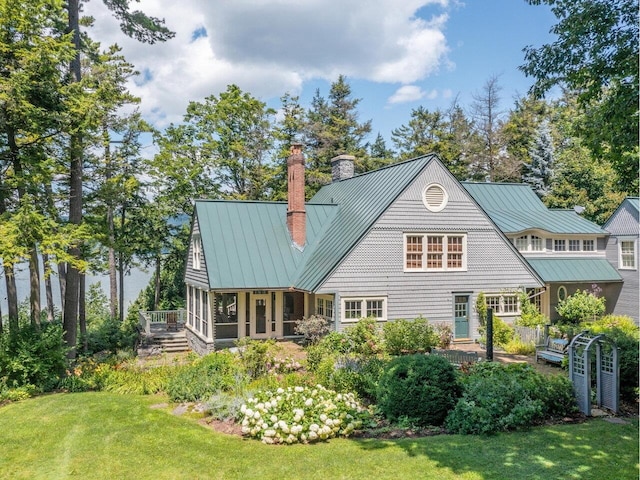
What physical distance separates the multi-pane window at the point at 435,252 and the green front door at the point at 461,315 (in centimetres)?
132

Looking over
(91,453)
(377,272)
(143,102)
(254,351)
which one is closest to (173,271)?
(143,102)

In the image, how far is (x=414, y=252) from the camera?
20312 mm

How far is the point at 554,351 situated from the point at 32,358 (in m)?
15.6

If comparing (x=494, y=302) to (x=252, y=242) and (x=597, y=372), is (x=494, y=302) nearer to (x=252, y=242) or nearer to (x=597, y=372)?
(x=597, y=372)

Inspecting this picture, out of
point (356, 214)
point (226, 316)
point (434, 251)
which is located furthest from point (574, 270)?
point (226, 316)

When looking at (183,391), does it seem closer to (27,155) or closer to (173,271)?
(27,155)

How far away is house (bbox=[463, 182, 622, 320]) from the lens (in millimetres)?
24984

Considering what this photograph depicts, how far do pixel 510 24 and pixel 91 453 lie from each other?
14.9 meters

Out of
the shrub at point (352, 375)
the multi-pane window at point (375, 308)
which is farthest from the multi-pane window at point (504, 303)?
the shrub at point (352, 375)

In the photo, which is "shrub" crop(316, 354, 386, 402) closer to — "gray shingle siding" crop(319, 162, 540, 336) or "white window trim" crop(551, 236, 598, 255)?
"gray shingle siding" crop(319, 162, 540, 336)

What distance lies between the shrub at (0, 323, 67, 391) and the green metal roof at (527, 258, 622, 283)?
67.2 feet

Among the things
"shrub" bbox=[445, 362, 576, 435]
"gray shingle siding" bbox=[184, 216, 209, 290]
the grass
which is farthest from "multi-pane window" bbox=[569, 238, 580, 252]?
"gray shingle siding" bbox=[184, 216, 209, 290]

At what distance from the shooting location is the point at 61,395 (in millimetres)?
13688

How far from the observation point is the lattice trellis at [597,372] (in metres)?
10.9
